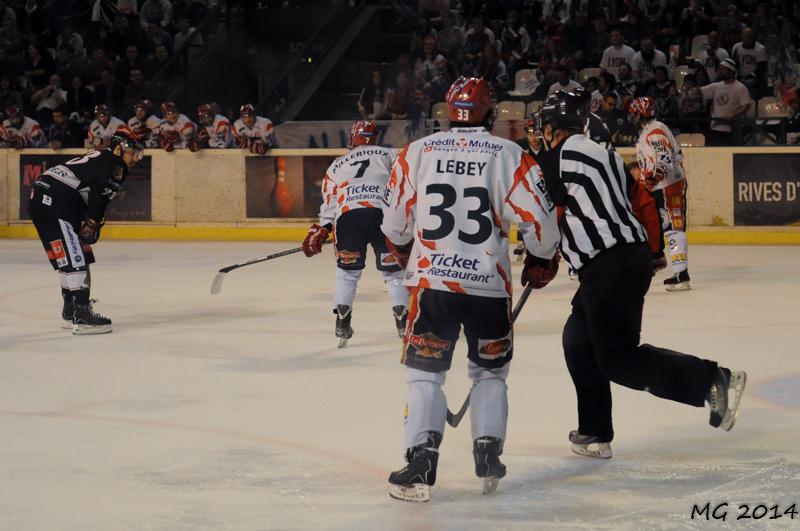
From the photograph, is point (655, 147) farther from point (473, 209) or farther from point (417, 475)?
point (417, 475)

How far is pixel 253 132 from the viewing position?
1585 cm

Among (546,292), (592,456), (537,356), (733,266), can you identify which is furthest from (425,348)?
(733,266)

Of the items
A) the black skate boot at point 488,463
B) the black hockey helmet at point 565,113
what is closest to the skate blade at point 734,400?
the black skate boot at point 488,463

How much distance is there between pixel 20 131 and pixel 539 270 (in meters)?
13.7

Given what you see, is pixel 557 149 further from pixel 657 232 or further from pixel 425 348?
pixel 425 348

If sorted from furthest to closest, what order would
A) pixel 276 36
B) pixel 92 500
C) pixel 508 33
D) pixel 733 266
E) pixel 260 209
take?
pixel 276 36
pixel 508 33
pixel 260 209
pixel 733 266
pixel 92 500

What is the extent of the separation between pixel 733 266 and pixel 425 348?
8.47 meters

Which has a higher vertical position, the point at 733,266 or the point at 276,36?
the point at 276,36

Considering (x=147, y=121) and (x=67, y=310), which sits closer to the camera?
(x=67, y=310)

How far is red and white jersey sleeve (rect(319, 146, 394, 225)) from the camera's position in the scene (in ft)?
26.2

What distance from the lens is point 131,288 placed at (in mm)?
11180

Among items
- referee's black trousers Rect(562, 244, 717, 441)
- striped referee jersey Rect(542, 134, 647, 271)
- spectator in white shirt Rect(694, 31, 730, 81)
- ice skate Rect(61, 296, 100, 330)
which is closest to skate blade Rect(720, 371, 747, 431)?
referee's black trousers Rect(562, 244, 717, 441)

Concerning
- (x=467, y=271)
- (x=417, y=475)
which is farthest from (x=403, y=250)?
(x=417, y=475)

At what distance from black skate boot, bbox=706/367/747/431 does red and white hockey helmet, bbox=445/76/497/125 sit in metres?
1.30
